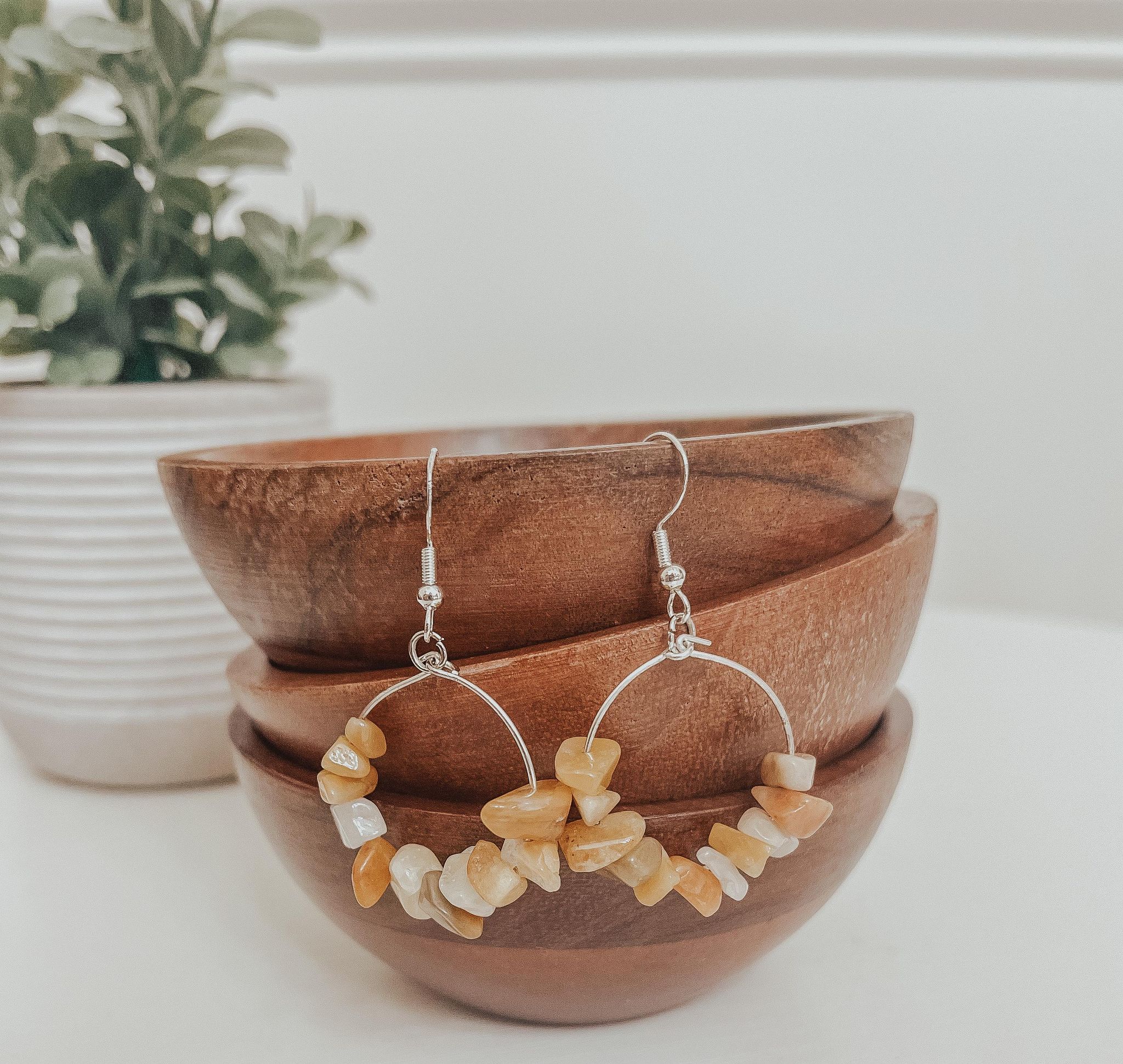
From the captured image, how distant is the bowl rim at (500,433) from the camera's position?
0.33m

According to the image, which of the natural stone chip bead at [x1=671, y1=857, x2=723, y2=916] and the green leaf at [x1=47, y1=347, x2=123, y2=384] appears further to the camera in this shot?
the green leaf at [x1=47, y1=347, x2=123, y2=384]

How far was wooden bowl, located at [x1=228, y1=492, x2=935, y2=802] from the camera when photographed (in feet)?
1.08

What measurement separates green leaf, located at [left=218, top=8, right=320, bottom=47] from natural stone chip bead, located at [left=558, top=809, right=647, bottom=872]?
571 mm

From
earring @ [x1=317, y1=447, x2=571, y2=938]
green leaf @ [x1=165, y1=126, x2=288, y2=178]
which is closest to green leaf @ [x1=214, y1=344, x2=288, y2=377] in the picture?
green leaf @ [x1=165, y1=126, x2=288, y2=178]

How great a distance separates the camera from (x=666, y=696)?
330 millimetres

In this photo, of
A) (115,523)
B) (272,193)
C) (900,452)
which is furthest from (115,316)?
(272,193)

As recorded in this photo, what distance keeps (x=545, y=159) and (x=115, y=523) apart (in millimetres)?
775

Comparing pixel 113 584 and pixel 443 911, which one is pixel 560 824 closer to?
pixel 443 911

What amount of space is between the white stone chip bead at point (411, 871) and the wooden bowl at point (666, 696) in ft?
0.07

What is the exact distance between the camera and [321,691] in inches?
14.1

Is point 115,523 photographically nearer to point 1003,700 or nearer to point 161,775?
point 161,775

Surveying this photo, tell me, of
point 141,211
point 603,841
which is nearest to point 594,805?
point 603,841

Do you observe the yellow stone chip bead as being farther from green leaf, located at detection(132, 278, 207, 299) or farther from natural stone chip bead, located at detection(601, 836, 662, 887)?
green leaf, located at detection(132, 278, 207, 299)

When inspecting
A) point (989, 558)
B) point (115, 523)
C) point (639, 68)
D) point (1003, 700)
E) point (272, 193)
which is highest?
point (639, 68)
